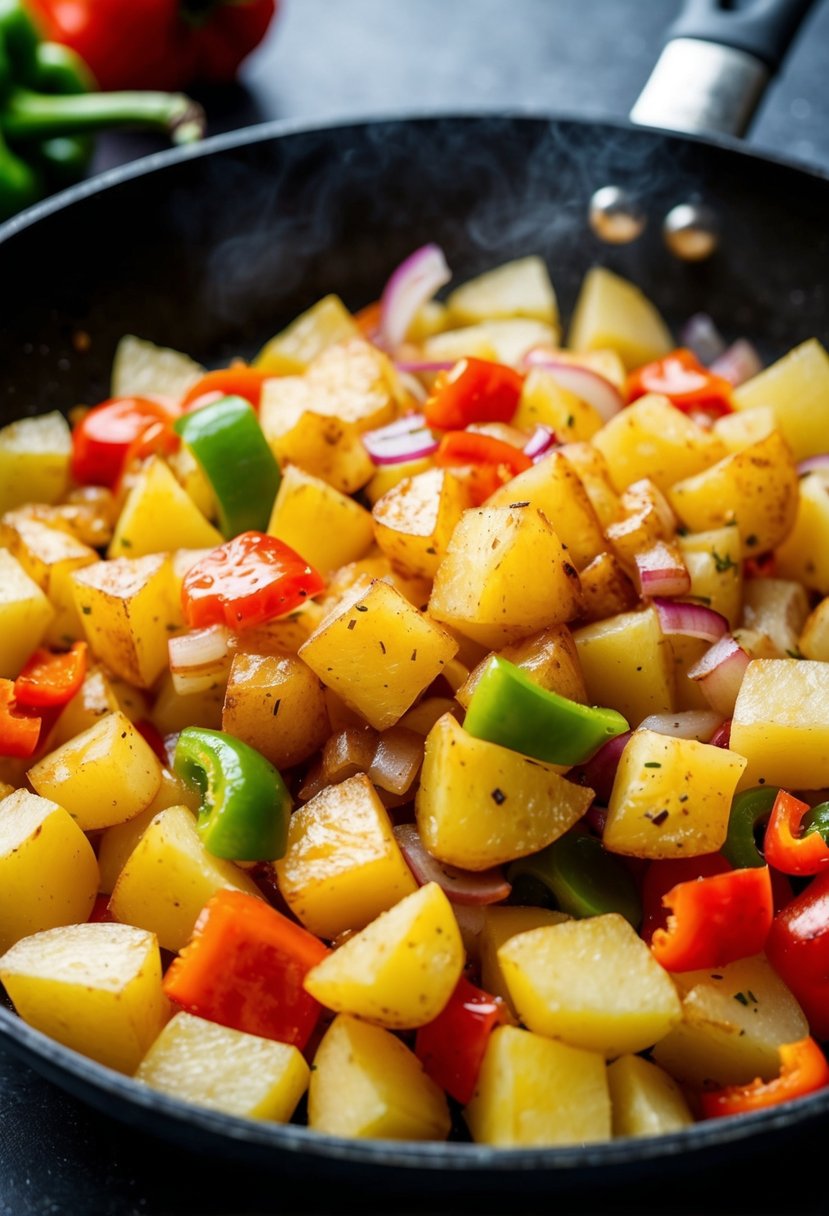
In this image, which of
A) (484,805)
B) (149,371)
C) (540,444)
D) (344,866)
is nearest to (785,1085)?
(484,805)

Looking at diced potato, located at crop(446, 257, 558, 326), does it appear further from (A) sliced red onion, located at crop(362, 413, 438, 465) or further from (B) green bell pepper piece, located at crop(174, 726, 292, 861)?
(B) green bell pepper piece, located at crop(174, 726, 292, 861)

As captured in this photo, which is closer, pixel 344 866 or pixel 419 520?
pixel 344 866

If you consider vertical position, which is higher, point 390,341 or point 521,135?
point 521,135

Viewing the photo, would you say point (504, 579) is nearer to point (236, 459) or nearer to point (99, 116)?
point (236, 459)

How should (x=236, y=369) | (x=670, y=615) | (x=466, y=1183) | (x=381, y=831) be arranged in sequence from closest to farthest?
(x=466, y=1183)
(x=381, y=831)
(x=670, y=615)
(x=236, y=369)

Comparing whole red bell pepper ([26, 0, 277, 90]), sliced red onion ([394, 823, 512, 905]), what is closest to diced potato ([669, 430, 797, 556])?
sliced red onion ([394, 823, 512, 905])

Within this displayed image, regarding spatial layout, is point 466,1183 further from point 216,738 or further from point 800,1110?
point 216,738

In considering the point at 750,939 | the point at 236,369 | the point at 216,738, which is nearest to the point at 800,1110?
the point at 750,939
